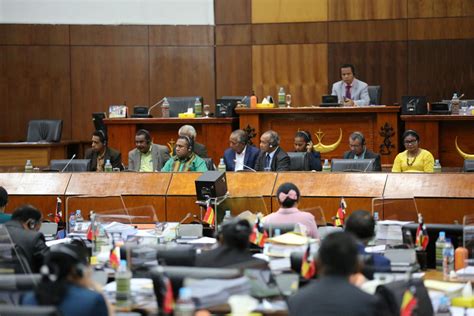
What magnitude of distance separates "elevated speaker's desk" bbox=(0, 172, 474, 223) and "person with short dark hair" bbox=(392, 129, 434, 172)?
0.93m

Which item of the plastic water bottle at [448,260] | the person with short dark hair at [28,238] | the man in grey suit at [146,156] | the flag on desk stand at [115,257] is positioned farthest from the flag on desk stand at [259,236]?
the man in grey suit at [146,156]

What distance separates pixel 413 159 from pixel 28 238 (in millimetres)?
5241

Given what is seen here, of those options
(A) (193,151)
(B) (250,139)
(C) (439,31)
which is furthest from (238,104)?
(C) (439,31)

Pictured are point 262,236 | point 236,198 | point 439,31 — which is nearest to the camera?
point 262,236

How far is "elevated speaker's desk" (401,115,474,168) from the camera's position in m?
12.2

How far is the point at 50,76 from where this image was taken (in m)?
15.8

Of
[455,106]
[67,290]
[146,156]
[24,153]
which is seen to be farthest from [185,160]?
[67,290]

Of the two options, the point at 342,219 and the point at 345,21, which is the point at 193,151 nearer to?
the point at 342,219

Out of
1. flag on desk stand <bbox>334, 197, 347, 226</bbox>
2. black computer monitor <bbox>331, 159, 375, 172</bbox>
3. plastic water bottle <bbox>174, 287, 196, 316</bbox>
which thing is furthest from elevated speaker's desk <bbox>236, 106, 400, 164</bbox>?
plastic water bottle <bbox>174, 287, 196, 316</bbox>

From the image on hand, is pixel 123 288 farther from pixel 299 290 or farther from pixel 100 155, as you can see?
pixel 100 155

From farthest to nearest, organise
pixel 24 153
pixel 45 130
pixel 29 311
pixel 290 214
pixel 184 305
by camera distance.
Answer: pixel 45 130 < pixel 24 153 < pixel 290 214 < pixel 184 305 < pixel 29 311

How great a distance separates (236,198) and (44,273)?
434 cm

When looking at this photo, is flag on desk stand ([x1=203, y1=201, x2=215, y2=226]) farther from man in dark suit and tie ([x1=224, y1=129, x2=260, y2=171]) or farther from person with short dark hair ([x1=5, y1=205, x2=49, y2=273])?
man in dark suit and tie ([x1=224, y1=129, x2=260, y2=171])

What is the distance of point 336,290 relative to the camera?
3.91m
